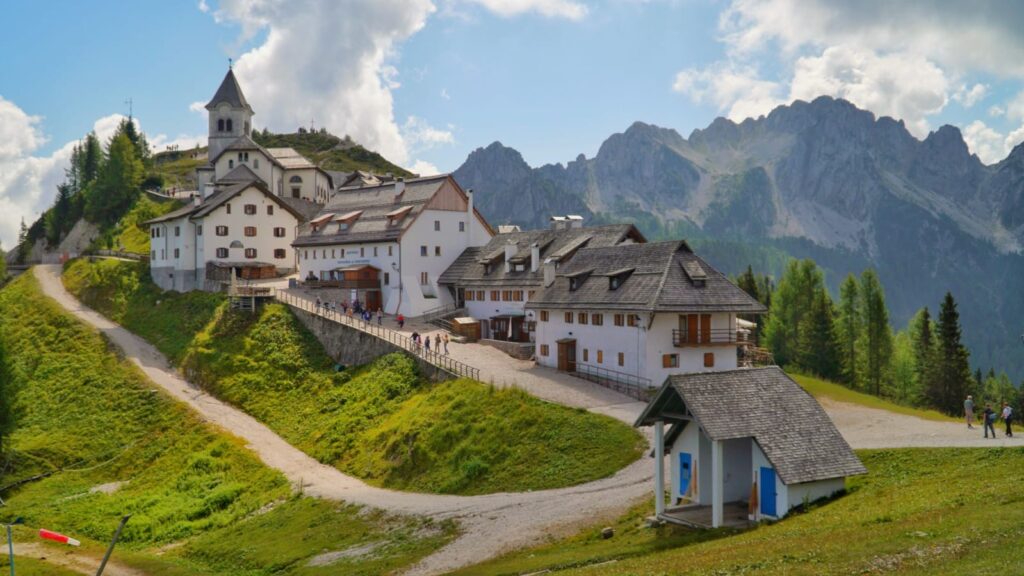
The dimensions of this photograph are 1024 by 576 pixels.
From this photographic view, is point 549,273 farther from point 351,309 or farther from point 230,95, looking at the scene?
point 230,95

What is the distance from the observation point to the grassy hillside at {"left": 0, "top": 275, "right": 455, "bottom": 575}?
3319cm

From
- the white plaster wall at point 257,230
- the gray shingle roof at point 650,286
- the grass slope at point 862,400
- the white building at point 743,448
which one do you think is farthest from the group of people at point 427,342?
the white plaster wall at point 257,230

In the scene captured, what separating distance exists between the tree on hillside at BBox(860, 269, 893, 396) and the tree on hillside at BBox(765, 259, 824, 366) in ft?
17.9

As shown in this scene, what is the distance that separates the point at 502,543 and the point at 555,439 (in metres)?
11.5

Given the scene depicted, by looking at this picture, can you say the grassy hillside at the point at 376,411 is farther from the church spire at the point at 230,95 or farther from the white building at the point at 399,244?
the church spire at the point at 230,95

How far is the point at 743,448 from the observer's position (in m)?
27.3

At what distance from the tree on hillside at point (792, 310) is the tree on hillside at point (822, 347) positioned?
6.13m

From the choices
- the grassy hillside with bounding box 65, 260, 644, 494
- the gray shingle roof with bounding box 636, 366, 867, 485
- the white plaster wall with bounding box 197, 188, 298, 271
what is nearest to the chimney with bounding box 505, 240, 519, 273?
the grassy hillside with bounding box 65, 260, 644, 494

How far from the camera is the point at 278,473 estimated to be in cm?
4566

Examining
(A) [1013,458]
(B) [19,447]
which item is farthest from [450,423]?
(B) [19,447]

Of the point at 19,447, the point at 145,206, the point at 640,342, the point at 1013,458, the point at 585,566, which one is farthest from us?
the point at 145,206

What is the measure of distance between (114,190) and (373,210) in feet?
185

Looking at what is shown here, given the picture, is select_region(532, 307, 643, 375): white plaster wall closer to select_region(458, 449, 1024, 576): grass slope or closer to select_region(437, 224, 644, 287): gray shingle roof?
select_region(437, 224, 644, 287): gray shingle roof

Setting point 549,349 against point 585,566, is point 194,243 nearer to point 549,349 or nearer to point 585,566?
point 549,349
